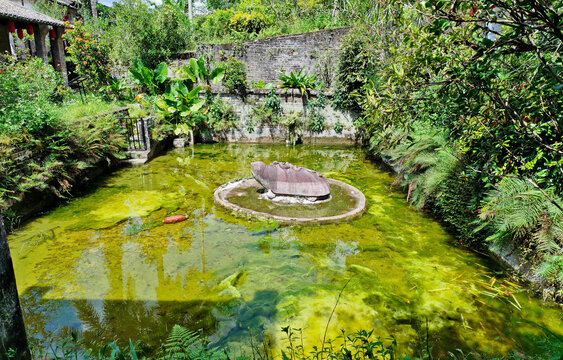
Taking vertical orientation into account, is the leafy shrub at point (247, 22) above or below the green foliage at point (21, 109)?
above

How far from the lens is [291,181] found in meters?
6.97

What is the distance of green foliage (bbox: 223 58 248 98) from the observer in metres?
13.1

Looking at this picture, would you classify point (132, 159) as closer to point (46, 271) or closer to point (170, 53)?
point (46, 271)

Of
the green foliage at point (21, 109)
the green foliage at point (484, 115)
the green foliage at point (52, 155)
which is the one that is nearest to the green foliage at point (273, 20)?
the green foliage at point (52, 155)

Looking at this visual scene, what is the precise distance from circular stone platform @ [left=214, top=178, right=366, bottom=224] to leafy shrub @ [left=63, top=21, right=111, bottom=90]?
31.0 feet

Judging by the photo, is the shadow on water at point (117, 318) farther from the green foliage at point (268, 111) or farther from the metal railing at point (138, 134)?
the green foliage at point (268, 111)

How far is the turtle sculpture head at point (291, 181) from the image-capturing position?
22.6 ft

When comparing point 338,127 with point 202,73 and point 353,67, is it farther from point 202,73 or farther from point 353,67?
point 202,73

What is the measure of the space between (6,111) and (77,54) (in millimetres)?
7991

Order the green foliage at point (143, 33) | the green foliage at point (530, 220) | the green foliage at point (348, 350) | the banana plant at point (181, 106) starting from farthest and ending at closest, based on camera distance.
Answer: the green foliage at point (143, 33) → the banana plant at point (181, 106) → the green foliage at point (530, 220) → the green foliage at point (348, 350)

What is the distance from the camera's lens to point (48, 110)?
689 cm

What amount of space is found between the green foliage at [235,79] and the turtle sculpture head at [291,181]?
7002 millimetres

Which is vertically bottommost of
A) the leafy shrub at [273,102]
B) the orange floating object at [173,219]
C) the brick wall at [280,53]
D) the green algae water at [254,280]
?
the green algae water at [254,280]

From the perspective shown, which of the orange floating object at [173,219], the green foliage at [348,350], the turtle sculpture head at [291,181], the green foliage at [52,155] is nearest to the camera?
the green foliage at [348,350]
